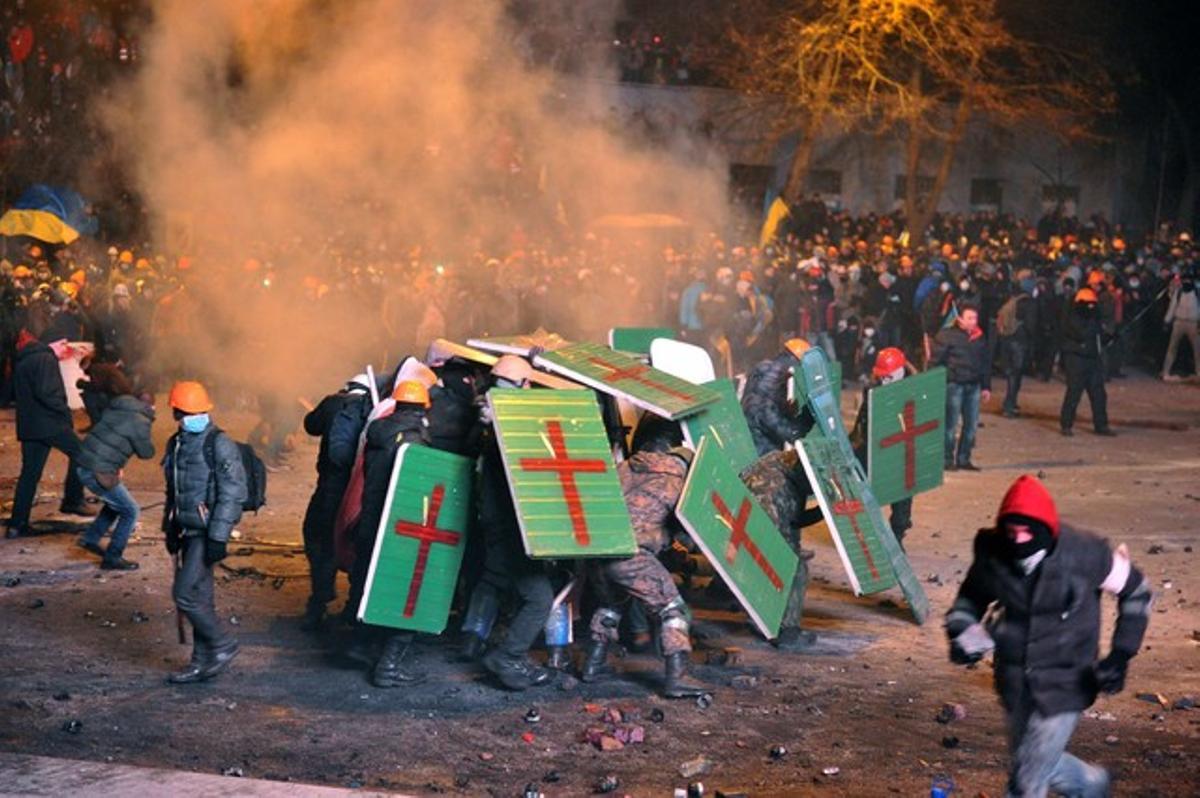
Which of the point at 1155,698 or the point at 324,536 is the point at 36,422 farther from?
the point at 1155,698

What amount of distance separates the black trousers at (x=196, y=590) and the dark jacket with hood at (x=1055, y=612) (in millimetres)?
4135

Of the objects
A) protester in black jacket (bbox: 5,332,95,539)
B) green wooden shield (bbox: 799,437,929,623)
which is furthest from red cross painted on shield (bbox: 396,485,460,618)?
protester in black jacket (bbox: 5,332,95,539)

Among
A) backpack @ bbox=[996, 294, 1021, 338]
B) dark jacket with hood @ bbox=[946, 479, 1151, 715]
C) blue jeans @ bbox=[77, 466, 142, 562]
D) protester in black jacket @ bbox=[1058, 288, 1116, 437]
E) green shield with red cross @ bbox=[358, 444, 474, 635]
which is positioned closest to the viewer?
dark jacket with hood @ bbox=[946, 479, 1151, 715]

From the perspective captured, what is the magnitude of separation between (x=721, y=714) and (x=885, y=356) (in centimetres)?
395

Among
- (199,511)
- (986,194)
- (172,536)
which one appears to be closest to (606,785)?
(199,511)

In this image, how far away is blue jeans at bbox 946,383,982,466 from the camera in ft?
50.6

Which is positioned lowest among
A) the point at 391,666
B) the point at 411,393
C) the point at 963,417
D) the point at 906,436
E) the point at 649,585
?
the point at 391,666

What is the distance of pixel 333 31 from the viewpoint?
17.0 m

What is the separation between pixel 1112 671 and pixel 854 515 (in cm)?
399

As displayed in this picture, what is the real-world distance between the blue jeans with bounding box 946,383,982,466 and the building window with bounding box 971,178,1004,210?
23.7 metres

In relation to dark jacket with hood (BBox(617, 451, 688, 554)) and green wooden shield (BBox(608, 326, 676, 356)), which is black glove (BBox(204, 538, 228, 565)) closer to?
dark jacket with hood (BBox(617, 451, 688, 554))

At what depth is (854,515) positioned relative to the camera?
31.8ft

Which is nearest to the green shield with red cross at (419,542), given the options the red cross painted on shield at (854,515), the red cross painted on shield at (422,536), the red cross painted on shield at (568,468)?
the red cross painted on shield at (422,536)

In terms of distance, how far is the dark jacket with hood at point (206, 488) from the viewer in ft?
27.9
